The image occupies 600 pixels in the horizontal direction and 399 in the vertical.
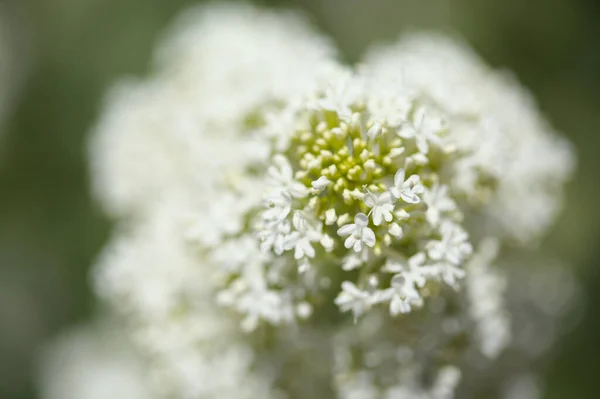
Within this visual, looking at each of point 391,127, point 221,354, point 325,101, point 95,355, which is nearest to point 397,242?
point 391,127

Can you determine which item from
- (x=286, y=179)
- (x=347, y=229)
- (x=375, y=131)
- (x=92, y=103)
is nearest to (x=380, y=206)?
(x=347, y=229)

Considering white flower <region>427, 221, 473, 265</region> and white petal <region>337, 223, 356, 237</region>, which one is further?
white flower <region>427, 221, 473, 265</region>

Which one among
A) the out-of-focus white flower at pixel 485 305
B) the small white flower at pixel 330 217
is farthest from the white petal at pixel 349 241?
the out-of-focus white flower at pixel 485 305

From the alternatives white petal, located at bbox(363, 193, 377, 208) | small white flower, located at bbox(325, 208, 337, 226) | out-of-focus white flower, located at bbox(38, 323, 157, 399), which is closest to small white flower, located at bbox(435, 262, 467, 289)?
white petal, located at bbox(363, 193, 377, 208)

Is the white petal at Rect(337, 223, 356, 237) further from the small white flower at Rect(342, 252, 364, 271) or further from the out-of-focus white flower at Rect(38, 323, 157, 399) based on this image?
the out-of-focus white flower at Rect(38, 323, 157, 399)

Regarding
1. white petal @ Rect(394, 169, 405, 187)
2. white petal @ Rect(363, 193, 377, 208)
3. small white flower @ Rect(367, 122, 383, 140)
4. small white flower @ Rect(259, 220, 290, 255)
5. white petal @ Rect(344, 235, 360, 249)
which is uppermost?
small white flower @ Rect(367, 122, 383, 140)
